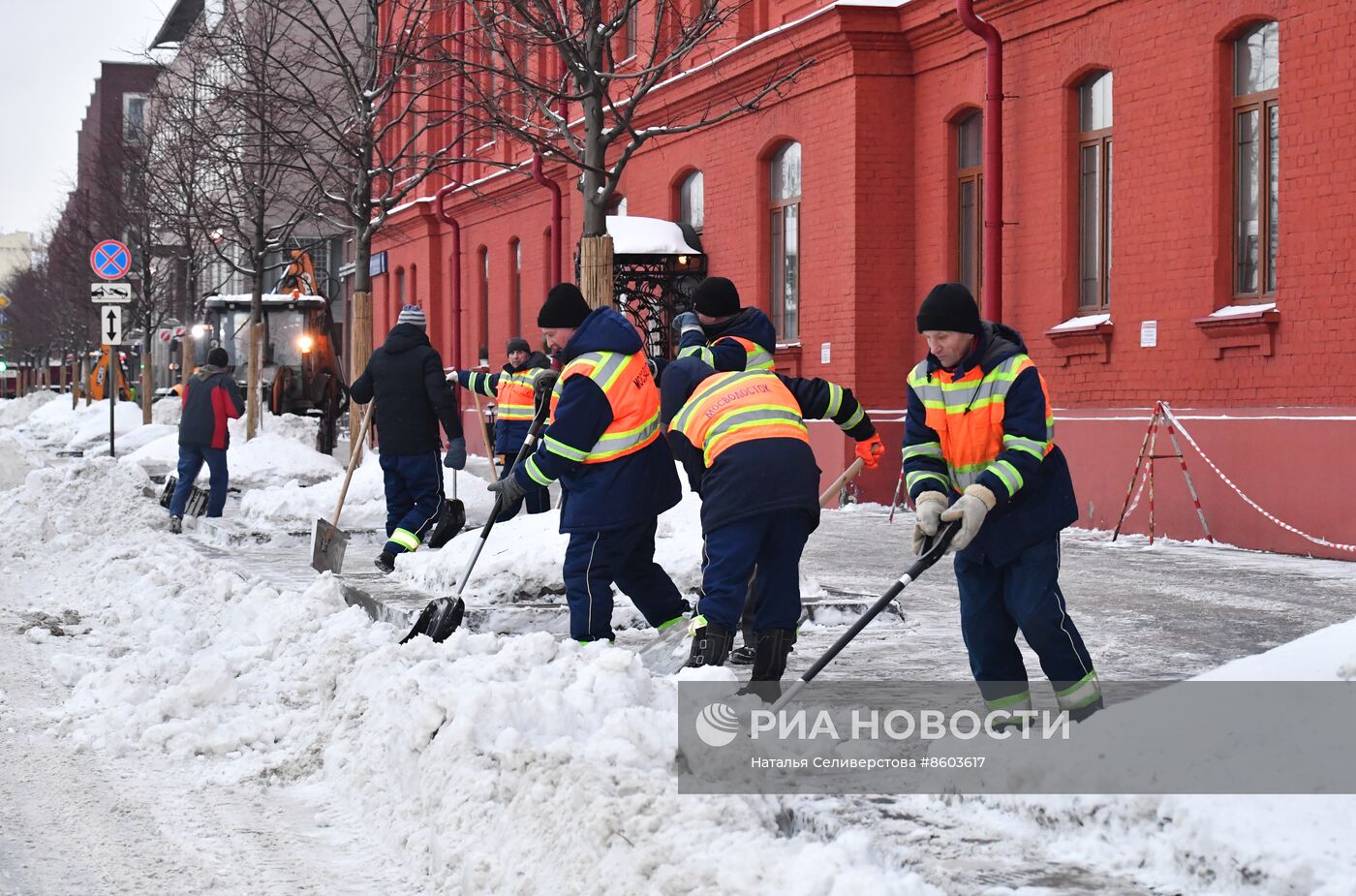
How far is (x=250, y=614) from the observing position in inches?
373

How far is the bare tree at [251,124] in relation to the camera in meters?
20.6

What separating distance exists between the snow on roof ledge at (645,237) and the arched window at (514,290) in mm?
8062

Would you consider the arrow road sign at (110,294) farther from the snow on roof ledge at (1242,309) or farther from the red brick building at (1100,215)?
the snow on roof ledge at (1242,309)

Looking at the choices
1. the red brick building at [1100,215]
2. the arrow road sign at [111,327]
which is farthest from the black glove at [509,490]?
the arrow road sign at [111,327]

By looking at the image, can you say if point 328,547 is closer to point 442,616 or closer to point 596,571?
point 442,616

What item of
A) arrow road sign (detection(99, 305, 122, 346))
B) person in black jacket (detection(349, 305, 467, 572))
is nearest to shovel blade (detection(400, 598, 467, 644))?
person in black jacket (detection(349, 305, 467, 572))

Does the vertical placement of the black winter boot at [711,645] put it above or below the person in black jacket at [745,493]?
below

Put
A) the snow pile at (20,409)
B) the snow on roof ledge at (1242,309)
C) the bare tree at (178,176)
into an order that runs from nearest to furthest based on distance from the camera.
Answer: the snow on roof ledge at (1242,309) < the bare tree at (178,176) < the snow pile at (20,409)

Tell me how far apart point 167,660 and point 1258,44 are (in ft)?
33.9

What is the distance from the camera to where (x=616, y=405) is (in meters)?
7.68

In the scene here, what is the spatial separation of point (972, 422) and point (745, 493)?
115cm

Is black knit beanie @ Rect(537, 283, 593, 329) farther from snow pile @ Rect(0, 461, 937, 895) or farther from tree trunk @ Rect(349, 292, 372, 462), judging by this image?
tree trunk @ Rect(349, 292, 372, 462)

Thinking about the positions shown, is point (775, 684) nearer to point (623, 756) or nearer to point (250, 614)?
point (623, 756)

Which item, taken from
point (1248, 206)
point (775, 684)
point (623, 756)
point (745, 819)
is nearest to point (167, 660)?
point (775, 684)
